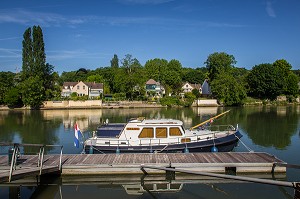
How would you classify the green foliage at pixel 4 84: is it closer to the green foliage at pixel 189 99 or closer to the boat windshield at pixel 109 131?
the green foliage at pixel 189 99

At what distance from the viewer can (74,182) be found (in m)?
15.8

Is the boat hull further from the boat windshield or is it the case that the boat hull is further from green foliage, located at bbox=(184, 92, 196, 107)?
green foliage, located at bbox=(184, 92, 196, 107)

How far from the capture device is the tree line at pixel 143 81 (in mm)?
74062

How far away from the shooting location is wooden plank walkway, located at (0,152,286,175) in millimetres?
16328

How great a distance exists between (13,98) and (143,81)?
114 feet

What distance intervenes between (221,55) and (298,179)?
8949 centimetres

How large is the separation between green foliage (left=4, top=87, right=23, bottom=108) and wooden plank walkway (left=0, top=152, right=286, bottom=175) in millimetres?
60247

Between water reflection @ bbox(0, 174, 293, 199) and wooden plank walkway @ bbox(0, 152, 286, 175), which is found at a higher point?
wooden plank walkway @ bbox(0, 152, 286, 175)

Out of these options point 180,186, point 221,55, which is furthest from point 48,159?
point 221,55

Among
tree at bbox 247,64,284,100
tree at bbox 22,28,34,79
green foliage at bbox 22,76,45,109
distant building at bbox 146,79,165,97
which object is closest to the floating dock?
green foliage at bbox 22,76,45,109

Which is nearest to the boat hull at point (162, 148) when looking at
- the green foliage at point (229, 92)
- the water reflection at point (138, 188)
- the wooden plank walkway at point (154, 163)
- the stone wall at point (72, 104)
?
the wooden plank walkway at point (154, 163)

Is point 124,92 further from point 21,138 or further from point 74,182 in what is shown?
point 74,182

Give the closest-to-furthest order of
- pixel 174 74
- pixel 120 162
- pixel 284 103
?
pixel 120 162 < pixel 284 103 < pixel 174 74

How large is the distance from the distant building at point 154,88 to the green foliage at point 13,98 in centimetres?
3576
